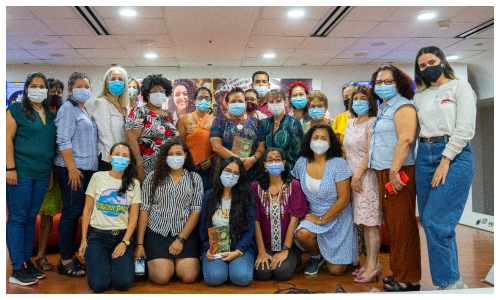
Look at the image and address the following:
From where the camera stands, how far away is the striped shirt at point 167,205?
3.29 m

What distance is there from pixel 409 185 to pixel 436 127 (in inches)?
18.5

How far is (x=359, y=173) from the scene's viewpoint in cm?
321

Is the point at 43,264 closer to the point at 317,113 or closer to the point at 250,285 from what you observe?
the point at 250,285

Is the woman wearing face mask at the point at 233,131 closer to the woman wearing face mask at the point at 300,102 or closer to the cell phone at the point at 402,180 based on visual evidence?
the woman wearing face mask at the point at 300,102

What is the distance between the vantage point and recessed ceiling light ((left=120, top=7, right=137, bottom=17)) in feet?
15.3

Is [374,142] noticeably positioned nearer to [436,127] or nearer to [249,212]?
[436,127]

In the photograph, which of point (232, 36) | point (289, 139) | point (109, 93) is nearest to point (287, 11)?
point (232, 36)

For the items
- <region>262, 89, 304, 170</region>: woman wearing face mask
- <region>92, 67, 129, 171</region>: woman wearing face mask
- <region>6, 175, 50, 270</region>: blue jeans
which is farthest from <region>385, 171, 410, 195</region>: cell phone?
<region>6, 175, 50, 270</region>: blue jeans

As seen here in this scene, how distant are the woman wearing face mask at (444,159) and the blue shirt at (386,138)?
0.21m

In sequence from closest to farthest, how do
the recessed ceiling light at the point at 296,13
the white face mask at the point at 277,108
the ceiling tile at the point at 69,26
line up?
the white face mask at the point at 277,108 < the recessed ceiling light at the point at 296,13 < the ceiling tile at the point at 69,26

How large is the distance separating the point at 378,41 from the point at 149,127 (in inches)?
168

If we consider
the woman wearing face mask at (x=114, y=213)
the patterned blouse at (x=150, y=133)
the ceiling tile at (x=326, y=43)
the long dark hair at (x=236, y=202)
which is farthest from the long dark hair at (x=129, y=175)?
the ceiling tile at (x=326, y=43)

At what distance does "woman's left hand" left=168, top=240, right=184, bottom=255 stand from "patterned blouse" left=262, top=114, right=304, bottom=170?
47.9 inches
